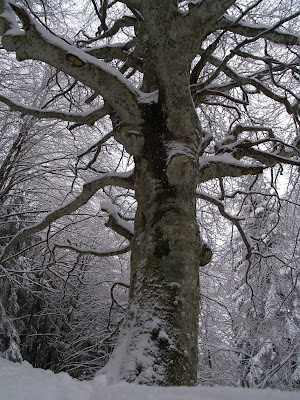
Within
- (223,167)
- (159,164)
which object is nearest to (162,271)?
(159,164)

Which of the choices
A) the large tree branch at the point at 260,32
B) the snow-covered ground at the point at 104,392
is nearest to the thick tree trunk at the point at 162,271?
the snow-covered ground at the point at 104,392

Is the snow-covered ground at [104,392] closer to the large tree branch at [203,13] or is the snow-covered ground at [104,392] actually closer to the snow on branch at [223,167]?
the snow on branch at [223,167]

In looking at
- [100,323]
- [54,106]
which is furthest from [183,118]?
[100,323]

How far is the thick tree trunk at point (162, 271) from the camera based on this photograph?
137 cm

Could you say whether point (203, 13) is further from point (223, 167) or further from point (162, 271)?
point (162, 271)

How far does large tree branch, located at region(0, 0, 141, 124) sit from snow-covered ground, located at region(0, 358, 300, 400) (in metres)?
1.67

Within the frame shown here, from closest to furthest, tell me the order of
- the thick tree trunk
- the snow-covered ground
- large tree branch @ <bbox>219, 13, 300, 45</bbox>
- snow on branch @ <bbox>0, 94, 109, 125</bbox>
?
the snow-covered ground
the thick tree trunk
snow on branch @ <bbox>0, 94, 109, 125</bbox>
large tree branch @ <bbox>219, 13, 300, 45</bbox>

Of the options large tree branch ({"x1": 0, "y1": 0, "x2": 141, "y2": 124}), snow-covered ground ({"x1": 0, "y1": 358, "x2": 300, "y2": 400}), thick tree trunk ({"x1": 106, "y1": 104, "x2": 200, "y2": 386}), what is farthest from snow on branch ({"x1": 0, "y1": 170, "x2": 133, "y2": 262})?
snow-covered ground ({"x1": 0, "y1": 358, "x2": 300, "y2": 400})

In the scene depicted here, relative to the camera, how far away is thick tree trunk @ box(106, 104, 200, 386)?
137 centimetres

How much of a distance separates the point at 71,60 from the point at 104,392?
6.11ft

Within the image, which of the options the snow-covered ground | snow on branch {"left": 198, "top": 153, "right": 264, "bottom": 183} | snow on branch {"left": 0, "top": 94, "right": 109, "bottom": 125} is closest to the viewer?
the snow-covered ground

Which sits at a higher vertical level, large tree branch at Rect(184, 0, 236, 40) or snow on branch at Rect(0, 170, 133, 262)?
large tree branch at Rect(184, 0, 236, 40)

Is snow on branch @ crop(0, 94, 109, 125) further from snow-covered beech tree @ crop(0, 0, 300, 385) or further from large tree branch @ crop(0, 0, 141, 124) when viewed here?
large tree branch @ crop(0, 0, 141, 124)

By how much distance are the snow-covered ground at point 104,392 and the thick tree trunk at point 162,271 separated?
434 millimetres
